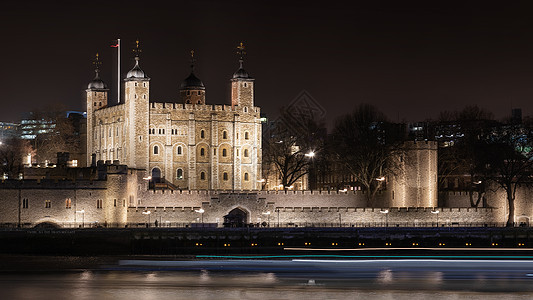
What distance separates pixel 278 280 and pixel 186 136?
5383cm

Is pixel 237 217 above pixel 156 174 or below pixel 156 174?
below

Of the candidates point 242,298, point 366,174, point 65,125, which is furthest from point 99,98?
point 242,298

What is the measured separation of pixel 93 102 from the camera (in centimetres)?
11719

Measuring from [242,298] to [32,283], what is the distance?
11.9 m

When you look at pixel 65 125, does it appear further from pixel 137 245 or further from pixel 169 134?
pixel 137 245

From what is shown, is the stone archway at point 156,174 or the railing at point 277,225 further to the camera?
the stone archway at point 156,174

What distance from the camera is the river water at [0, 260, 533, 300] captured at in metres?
51.7

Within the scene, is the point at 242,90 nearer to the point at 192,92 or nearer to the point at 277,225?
the point at 192,92

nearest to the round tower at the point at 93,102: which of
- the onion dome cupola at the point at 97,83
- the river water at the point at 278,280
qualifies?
the onion dome cupola at the point at 97,83

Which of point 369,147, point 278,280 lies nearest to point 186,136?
point 369,147

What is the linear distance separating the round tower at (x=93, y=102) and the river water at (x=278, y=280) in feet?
172

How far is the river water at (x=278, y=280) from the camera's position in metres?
51.7

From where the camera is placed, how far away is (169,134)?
108 m

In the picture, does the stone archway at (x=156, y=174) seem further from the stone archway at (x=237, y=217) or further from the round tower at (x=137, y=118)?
the stone archway at (x=237, y=217)
